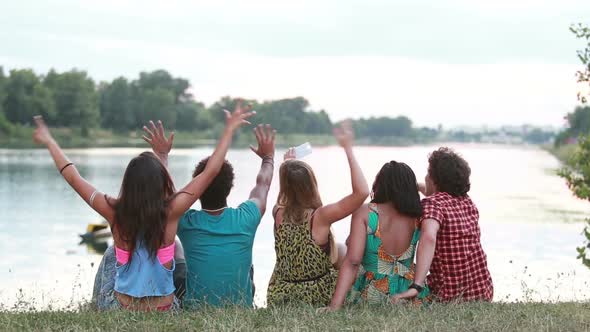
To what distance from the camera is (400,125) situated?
255 feet

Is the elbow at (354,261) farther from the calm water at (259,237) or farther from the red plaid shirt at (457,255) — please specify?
the calm water at (259,237)

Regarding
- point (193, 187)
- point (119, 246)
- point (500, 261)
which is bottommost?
point (500, 261)

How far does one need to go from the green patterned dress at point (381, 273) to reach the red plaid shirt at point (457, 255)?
0.16 meters

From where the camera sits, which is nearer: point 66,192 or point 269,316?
point 269,316

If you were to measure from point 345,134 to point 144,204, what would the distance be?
1.09 m

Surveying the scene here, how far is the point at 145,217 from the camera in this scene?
3754 millimetres

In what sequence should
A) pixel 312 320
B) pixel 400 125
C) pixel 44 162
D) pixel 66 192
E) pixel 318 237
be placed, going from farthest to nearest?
pixel 400 125 < pixel 44 162 < pixel 66 192 < pixel 318 237 < pixel 312 320

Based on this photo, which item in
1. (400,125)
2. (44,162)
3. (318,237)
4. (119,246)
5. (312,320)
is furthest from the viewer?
(400,125)

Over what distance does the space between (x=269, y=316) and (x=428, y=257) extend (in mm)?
889

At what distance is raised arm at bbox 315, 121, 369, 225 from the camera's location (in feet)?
12.9

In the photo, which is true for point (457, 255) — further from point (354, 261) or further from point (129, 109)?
point (129, 109)

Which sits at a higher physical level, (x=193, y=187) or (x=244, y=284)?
(x=193, y=187)

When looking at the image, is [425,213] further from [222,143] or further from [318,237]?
[222,143]

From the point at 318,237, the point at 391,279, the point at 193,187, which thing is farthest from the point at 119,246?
the point at 391,279
